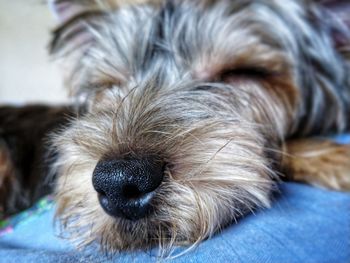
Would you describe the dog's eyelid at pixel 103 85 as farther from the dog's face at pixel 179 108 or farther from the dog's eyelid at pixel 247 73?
the dog's eyelid at pixel 247 73

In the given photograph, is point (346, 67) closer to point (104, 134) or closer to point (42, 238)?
point (104, 134)

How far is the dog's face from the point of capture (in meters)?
1.17

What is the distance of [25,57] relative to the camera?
12.5 ft

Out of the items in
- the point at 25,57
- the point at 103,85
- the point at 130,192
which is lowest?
the point at 25,57

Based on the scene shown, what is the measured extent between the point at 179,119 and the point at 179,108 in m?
0.07

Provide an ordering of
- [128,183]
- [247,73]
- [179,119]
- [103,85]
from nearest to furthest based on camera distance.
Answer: [128,183] → [179,119] → [247,73] → [103,85]

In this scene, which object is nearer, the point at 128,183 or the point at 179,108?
the point at 128,183

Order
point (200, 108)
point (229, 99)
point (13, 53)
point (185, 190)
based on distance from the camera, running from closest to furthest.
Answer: point (185, 190) → point (200, 108) → point (229, 99) → point (13, 53)

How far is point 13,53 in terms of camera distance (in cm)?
380

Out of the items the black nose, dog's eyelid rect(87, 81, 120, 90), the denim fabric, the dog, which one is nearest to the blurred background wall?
the dog

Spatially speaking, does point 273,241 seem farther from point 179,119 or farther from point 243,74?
point 243,74

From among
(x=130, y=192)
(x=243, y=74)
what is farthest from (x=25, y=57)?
(x=130, y=192)

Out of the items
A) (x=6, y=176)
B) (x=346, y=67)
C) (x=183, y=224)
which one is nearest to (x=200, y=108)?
(x=183, y=224)

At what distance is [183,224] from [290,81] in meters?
0.81
